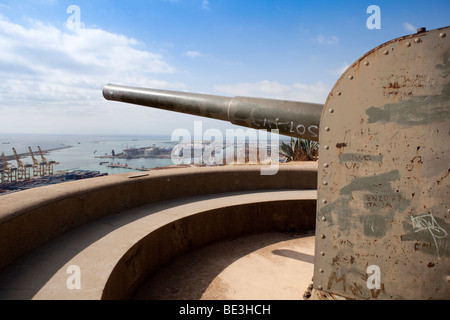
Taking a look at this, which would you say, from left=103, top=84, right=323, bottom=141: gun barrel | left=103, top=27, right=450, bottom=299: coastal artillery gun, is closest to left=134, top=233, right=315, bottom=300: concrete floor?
left=103, top=27, right=450, bottom=299: coastal artillery gun

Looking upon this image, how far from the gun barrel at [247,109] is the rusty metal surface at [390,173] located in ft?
1.02

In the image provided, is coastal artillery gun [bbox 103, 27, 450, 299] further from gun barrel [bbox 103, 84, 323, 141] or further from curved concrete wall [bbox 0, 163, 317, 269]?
curved concrete wall [bbox 0, 163, 317, 269]

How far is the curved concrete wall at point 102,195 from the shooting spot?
2.29 meters

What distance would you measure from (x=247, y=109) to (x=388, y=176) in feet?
4.20

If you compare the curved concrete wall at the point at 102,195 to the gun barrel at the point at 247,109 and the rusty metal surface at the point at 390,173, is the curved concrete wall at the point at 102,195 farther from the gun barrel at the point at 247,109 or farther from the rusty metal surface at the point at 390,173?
the rusty metal surface at the point at 390,173

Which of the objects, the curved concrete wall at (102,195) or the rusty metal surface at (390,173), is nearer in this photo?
the rusty metal surface at (390,173)

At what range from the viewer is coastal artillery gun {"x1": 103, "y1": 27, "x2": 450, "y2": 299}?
1443mm

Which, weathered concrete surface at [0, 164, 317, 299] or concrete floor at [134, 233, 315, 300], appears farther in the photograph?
concrete floor at [134, 233, 315, 300]

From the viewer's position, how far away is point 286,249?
3854 millimetres

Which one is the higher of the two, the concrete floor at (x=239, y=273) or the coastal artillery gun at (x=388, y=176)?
the coastal artillery gun at (x=388, y=176)

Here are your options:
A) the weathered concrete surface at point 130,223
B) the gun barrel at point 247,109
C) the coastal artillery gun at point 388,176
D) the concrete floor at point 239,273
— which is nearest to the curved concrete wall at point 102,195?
the weathered concrete surface at point 130,223

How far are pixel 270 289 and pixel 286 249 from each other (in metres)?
1.10

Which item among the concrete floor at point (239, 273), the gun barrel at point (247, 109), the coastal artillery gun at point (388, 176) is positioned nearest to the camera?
the coastal artillery gun at point (388, 176)

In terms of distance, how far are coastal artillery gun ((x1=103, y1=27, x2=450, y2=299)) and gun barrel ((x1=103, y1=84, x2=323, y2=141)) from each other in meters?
0.31
